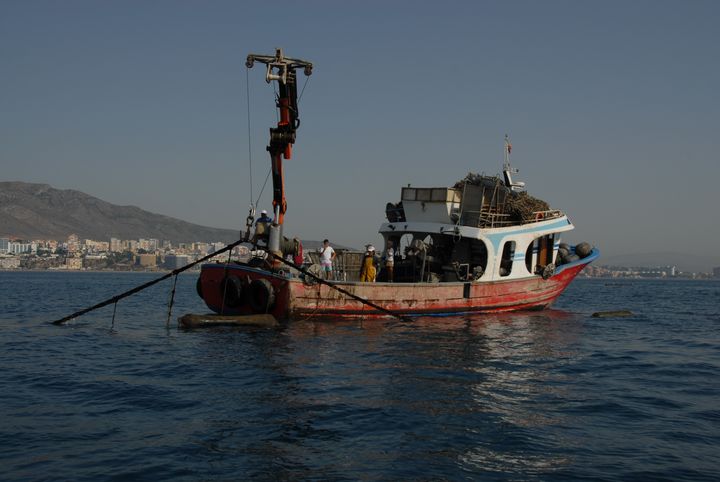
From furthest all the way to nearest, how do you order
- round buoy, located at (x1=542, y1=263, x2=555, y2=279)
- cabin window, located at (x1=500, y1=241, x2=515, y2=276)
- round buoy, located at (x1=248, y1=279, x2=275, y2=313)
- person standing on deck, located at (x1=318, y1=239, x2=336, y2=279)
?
round buoy, located at (x1=542, y1=263, x2=555, y2=279)
cabin window, located at (x1=500, y1=241, x2=515, y2=276)
person standing on deck, located at (x1=318, y1=239, x2=336, y2=279)
round buoy, located at (x1=248, y1=279, x2=275, y2=313)

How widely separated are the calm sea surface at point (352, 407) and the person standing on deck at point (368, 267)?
4453 mm

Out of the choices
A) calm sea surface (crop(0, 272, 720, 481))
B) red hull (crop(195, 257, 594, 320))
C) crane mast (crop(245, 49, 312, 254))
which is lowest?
calm sea surface (crop(0, 272, 720, 481))

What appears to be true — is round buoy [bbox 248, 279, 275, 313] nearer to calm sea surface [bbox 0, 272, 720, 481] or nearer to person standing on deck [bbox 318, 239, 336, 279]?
calm sea surface [bbox 0, 272, 720, 481]

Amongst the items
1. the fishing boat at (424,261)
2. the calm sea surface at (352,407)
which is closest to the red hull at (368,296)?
the fishing boat at (424,261)

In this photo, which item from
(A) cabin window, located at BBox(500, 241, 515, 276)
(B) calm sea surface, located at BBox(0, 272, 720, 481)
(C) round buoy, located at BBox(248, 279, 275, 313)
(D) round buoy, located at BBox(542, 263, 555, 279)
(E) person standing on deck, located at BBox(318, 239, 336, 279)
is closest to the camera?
(B) calm sea surface, located at BBox(0, 272, 720, 481)

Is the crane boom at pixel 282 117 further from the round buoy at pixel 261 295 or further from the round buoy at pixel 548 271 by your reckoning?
the round buoy at pixel 548 271

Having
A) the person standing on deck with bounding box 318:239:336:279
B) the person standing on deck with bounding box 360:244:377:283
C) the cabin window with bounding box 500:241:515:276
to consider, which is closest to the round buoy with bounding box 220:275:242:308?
the person standing on deck with bounding box 318:239:336:279

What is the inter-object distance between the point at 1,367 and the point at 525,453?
38.6 ft

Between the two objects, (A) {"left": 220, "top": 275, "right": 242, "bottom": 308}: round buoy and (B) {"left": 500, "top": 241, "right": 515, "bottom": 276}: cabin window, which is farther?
(B) {"left": 500, "top": 241, "right": 515, "bottom": 276}: cabin window

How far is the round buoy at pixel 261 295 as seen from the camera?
22016mm

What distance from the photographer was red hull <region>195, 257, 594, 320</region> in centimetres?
2227

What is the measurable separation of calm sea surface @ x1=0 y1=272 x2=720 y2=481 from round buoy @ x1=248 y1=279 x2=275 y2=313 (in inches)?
51.9

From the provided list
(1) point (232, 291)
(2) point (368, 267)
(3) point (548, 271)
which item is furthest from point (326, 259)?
(3) point (548, 271)

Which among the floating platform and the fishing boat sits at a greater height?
the fishing boat
